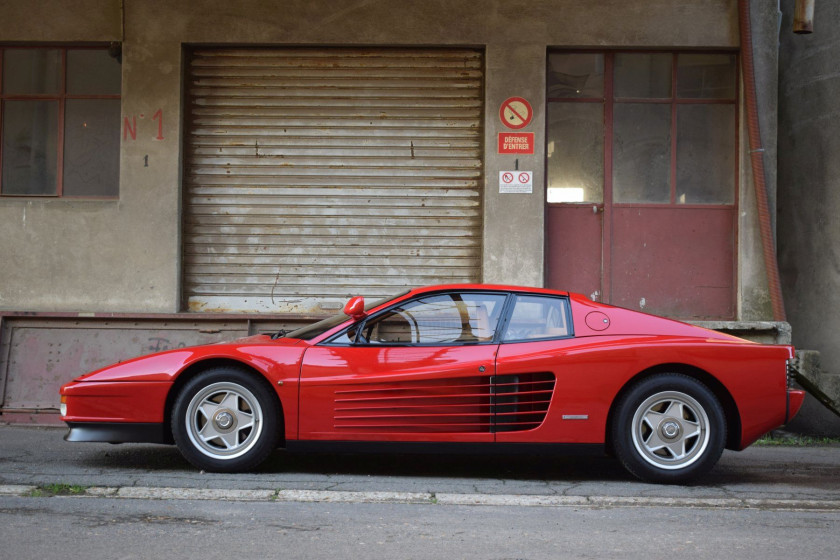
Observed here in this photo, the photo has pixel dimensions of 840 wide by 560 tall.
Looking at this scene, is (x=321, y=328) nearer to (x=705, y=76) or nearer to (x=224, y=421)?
(x=224, y=421)

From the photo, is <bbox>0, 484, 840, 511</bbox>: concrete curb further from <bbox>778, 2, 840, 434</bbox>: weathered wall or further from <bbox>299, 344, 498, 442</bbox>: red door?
<bbox>778, 2, 840, 434</bbox>: weathered wall

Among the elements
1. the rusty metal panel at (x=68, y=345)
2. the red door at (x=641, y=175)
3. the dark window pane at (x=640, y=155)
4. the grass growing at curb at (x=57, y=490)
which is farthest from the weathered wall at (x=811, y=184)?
the grass growing at curb at (x=57, y=490)

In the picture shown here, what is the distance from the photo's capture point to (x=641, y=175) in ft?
32.8

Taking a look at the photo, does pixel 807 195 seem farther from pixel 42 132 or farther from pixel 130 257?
pixel 42 132

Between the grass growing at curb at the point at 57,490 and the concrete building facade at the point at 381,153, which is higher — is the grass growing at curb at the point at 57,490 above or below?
below

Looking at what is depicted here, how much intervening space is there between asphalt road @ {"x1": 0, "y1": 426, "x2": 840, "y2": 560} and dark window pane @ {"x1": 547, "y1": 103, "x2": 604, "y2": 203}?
12.8 feet

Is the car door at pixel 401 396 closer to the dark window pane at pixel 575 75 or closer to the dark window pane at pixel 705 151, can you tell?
the dark window pane at pixel 575 75

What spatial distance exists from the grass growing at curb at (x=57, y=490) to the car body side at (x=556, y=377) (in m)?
0.47

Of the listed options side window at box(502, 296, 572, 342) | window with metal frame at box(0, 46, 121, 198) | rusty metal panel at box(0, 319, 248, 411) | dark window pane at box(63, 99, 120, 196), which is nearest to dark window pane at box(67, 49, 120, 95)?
window with metal frame at box(0, 46, 121, 198)

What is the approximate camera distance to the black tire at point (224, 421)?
5801 mm

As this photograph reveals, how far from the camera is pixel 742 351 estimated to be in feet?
19.0

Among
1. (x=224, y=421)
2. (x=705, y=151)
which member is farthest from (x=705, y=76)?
(x=224, y=421)

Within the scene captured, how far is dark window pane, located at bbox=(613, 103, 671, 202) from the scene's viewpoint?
32.8 feet

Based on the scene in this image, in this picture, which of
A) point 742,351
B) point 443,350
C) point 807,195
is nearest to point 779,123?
point 807,195
